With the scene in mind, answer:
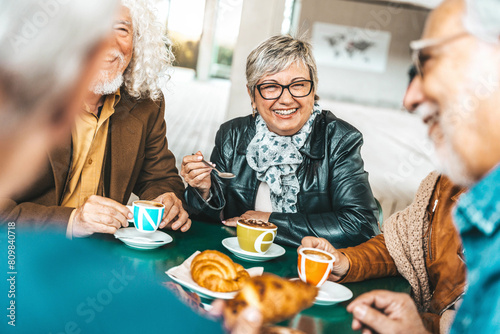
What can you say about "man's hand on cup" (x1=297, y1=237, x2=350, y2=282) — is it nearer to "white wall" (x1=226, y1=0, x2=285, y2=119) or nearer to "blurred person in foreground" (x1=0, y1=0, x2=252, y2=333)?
"blurred person in foreground" (x1=0, y1=0, x2=252, y2=333)

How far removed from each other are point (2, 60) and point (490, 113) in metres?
0.50

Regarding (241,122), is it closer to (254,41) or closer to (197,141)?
(254,41)

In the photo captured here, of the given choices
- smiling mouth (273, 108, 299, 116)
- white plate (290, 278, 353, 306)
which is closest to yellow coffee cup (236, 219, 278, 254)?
white plate (290, 278, 353, 306)

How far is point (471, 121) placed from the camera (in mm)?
530

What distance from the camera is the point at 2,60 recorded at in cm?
22

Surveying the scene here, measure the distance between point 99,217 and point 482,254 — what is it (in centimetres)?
108

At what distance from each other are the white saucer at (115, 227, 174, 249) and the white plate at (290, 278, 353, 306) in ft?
1.51

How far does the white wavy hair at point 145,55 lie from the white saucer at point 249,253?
956 millimetres

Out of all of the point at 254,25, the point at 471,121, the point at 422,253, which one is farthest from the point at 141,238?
the point at 254,25

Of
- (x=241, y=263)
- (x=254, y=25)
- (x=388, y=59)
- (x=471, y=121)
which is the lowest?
(x=241, y=263)

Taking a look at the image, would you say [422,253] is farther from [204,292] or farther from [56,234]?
[56,234]

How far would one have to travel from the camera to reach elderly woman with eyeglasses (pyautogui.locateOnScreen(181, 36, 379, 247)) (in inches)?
80.0

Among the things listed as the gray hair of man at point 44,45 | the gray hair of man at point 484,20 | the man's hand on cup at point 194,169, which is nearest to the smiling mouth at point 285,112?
the man's hand on cup at point 194,169

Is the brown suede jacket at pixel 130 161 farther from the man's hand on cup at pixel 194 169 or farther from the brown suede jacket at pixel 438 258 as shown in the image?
the brown suede jacket at pixel 438 258
